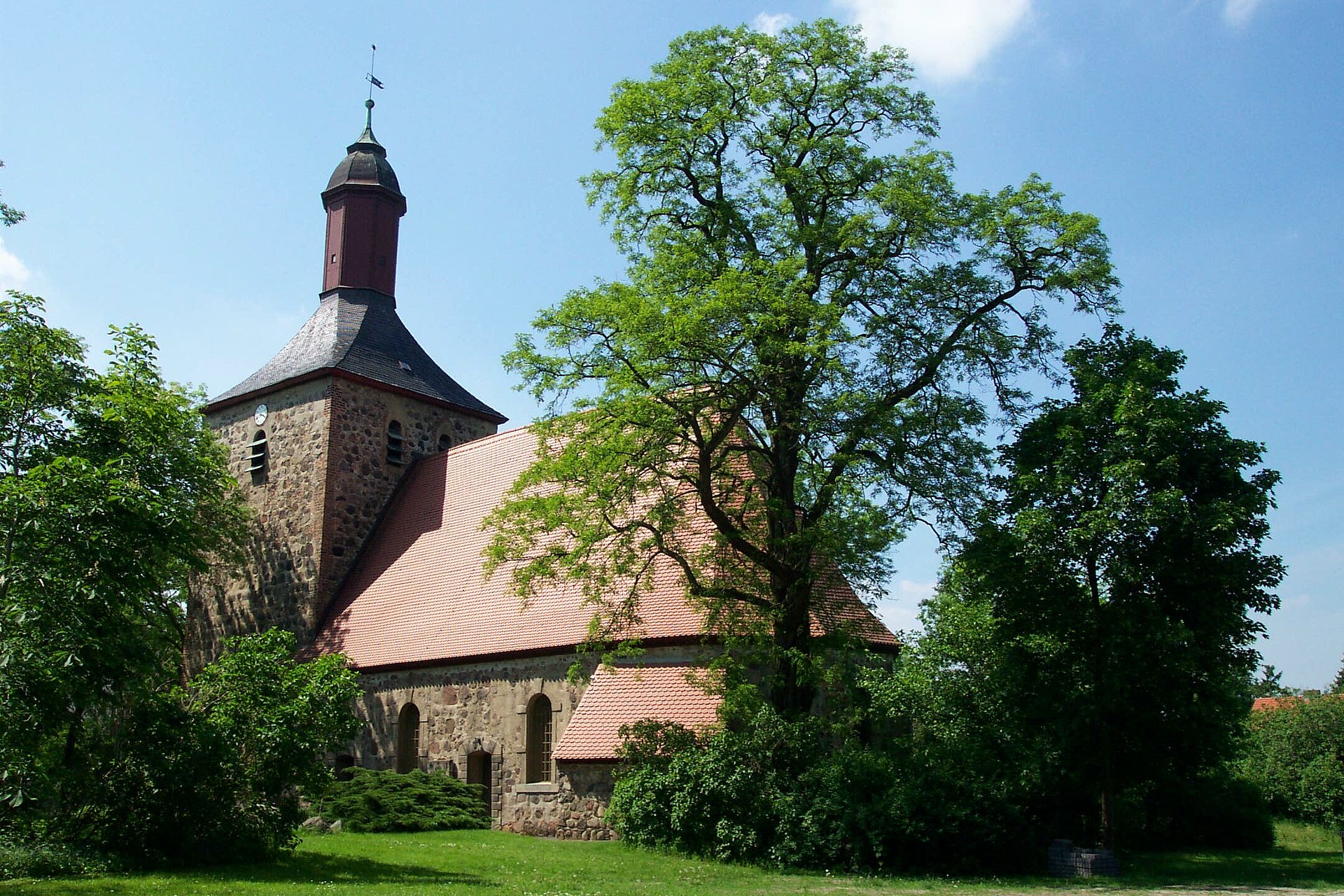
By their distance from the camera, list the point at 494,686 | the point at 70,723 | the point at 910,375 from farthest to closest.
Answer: the point at 494,686 < the point at 910,375 < the point at 70,723

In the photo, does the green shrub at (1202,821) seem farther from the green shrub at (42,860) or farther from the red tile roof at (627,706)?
the green shrub at (42,860)

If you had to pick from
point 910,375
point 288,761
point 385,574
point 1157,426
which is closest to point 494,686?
point 385,574

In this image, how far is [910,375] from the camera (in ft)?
62.7

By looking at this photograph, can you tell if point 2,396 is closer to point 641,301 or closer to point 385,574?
point 641,301

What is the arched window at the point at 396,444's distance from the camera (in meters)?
31.0

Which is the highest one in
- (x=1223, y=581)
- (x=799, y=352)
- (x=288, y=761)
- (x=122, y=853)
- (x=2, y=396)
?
(x=799, y=352)

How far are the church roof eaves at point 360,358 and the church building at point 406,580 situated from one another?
0.06 meters

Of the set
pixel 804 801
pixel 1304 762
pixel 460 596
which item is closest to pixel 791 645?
pixel 804 801

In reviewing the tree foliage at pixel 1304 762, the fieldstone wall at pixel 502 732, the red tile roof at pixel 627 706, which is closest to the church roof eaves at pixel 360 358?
the fieldstone wall at pixel 502 732

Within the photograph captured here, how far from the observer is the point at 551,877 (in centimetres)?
1413

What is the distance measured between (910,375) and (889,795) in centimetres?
690

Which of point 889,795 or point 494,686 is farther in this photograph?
point 494,686

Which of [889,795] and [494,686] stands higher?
[494,686]

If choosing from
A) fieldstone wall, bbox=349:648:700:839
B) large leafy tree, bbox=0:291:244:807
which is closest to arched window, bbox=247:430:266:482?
fieldstone wall, bbox=349:648:700:839
